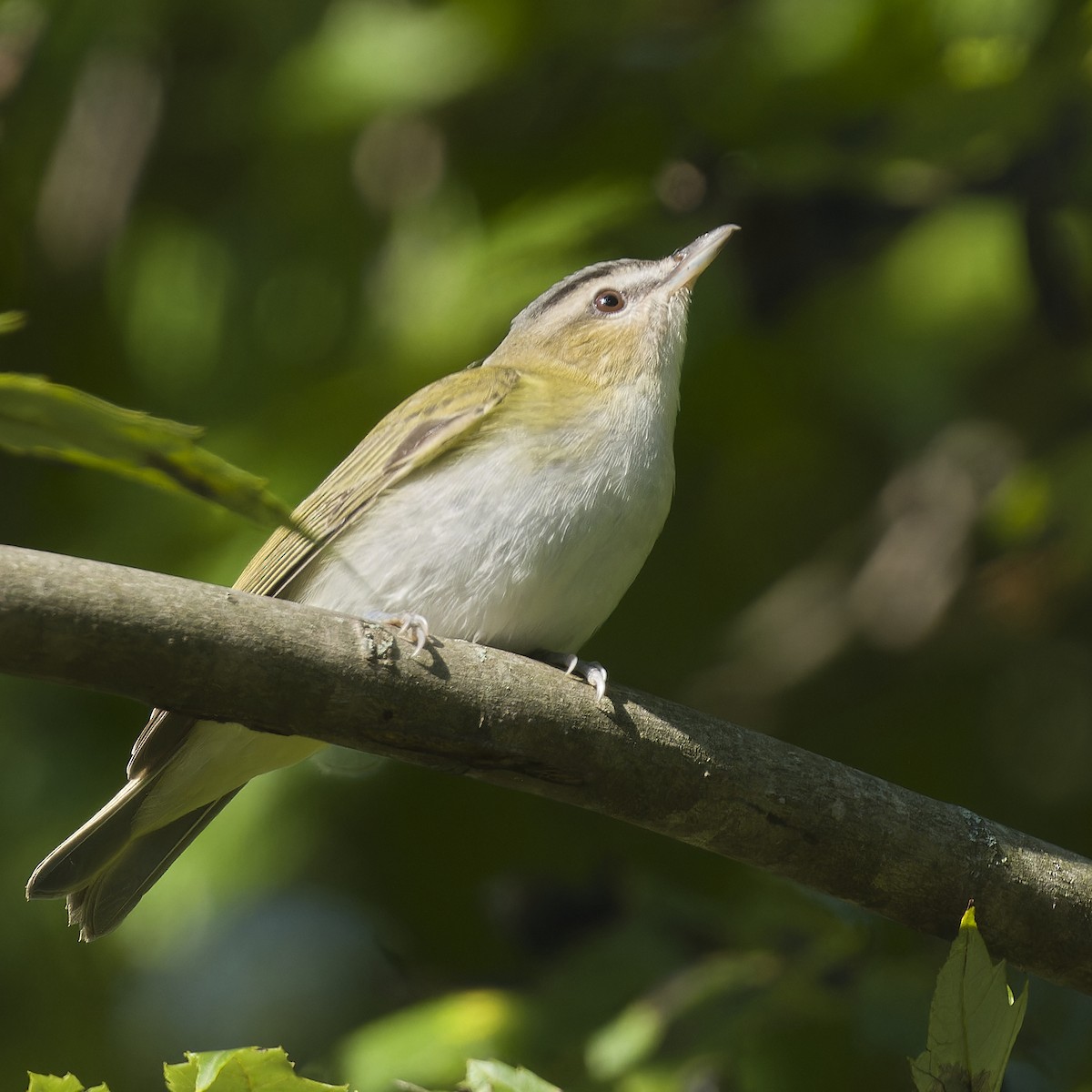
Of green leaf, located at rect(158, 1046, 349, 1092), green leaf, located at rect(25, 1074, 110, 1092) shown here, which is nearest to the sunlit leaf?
green leaf, located at rect(158, 1046, 349, 1092)

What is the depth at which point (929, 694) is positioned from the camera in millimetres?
4738

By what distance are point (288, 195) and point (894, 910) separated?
10.1 feet

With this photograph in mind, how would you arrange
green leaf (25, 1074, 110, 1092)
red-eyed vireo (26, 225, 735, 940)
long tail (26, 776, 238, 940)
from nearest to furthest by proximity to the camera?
green leaf (25, 1074, 110, 1092) < long tail (26, 776, 238, 940) < red-eyed vireo (26, 225, 735, 940)

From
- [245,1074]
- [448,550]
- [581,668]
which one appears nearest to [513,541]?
[448,550]

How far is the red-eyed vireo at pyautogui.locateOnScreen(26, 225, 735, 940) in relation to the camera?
3.13 metres

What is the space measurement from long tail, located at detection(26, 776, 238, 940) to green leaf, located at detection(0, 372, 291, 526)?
1905 millimetres

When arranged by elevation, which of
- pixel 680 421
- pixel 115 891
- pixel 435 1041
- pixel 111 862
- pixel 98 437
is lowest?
pixel 435 1041

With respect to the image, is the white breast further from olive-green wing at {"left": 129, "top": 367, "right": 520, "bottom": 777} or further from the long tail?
the long tail

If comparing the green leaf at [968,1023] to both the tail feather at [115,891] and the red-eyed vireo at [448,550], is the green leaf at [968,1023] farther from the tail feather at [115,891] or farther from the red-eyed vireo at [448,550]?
the tail feather at [115,891]

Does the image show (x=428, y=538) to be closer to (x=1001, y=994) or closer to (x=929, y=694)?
(x=1001, y=994)

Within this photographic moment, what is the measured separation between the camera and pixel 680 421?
451 centimetres

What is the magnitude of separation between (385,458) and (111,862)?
3.79ft

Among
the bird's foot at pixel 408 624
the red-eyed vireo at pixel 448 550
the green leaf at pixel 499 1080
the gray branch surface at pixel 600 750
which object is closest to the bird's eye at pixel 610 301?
the red-eyed vireo at pixel 448 550

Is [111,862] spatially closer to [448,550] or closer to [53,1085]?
[448,550]
